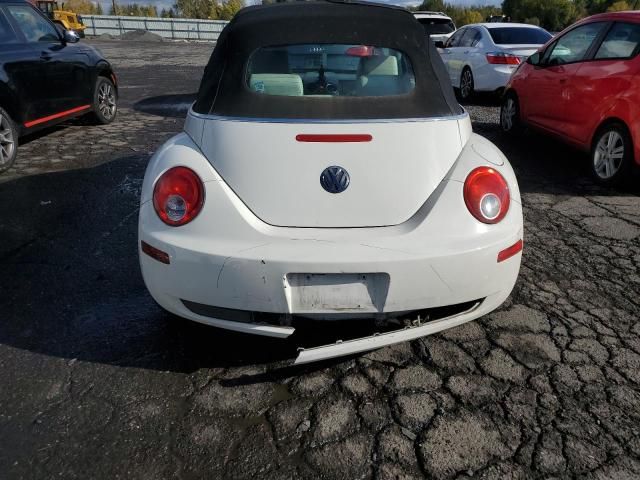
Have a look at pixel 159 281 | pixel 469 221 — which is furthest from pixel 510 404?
pixel 159 281

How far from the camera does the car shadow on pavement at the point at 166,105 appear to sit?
8.61 m

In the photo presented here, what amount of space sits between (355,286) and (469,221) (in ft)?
1.90

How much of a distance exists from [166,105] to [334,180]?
7.99 meters

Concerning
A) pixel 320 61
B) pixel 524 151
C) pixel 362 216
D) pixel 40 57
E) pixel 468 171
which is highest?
pixel 320 61

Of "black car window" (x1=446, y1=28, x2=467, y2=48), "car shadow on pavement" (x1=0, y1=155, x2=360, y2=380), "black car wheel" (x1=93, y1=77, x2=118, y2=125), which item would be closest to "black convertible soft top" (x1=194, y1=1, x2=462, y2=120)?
"car shadow on pavement" (x1=0, y1=155, x2=360, y2=380)

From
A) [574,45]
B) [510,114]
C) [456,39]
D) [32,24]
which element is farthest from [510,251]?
[456,39]

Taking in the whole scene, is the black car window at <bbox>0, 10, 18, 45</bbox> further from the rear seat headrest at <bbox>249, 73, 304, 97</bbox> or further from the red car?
the red car

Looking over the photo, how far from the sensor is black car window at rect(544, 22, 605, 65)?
5.52m

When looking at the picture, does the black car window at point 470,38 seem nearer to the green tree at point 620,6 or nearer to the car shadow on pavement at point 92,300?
the car shadow on pavement at point 92,300

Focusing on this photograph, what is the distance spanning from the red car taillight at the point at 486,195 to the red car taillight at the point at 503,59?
7502 mm

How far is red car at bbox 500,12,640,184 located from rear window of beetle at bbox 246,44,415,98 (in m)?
3.07

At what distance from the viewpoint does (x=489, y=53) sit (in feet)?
29.6

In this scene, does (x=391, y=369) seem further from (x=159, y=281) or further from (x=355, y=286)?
(x=159, y=281)

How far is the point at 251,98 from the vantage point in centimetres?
244
